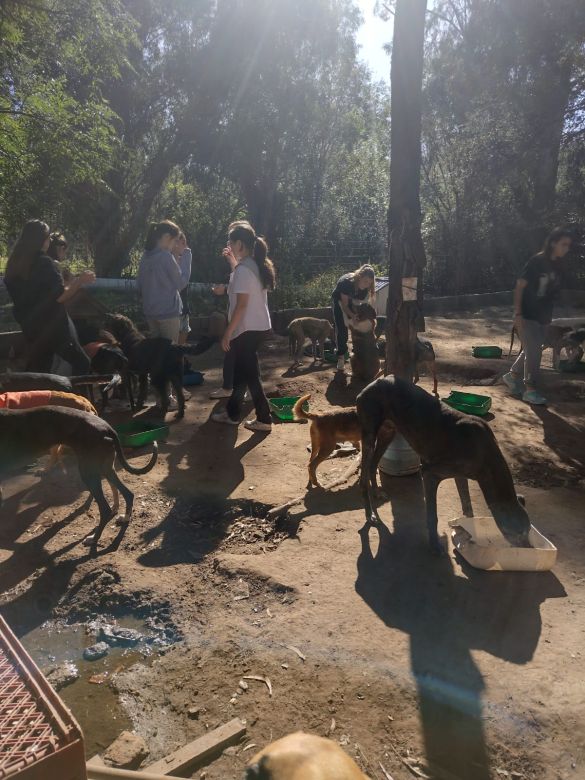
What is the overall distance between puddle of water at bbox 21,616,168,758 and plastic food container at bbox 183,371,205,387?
533 centimetres

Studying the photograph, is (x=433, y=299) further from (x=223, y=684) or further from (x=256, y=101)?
(x=223, y=684)

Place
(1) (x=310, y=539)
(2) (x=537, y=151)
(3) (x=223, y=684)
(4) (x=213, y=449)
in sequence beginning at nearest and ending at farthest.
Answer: (3) (x=223, y=684)
(1) (x=310, y=539)
(4) (x=213, y=449)
(2) (x=537, y=151)

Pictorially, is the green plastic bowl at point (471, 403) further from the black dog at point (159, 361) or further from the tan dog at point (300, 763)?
the tan dog at point (300, 763)

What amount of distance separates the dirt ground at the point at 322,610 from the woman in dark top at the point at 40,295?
144 centimetres

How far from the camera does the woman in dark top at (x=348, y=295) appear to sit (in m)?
8.23

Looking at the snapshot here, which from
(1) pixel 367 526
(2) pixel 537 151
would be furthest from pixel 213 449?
(2) pixel 537 151

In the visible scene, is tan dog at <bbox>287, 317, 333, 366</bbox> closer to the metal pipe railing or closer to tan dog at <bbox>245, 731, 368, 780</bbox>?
the metal pipe railing

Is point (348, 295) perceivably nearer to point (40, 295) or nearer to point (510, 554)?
point (40, 295)

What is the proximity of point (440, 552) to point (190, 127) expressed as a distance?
678 inches

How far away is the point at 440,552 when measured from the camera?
3857mm

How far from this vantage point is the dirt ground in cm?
251

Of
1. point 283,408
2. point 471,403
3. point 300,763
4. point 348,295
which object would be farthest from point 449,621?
point 348,295

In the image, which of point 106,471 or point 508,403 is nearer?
point 106,471

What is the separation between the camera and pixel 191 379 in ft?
27.9
